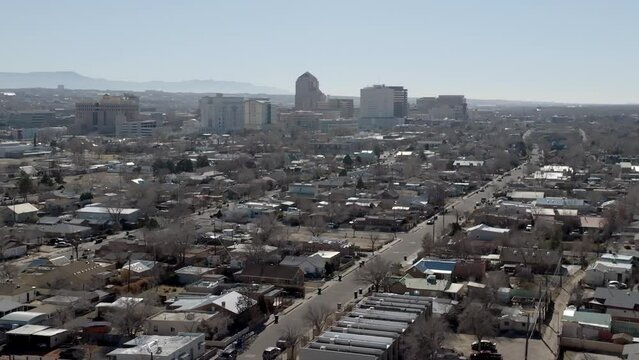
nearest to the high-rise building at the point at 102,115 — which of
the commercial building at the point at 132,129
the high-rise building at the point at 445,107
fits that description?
the commercial building at the point at 132,129

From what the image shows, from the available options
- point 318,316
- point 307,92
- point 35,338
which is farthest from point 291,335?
point 307,92

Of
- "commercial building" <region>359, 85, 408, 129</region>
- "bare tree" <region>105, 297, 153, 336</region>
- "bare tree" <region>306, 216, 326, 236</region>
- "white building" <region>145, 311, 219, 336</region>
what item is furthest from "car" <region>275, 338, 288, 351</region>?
"commercial building" <region>359, 85, 408, 129</region>

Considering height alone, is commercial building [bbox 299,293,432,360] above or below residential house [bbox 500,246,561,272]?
above

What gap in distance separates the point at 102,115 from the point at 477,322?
132 ft

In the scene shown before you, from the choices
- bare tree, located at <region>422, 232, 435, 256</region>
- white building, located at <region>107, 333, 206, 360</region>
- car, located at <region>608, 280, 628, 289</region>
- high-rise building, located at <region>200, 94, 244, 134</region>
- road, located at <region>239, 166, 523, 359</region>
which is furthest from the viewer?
high-rise building, located at <region>200, 94, 244, 134</region>

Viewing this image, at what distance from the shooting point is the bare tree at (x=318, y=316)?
920cm

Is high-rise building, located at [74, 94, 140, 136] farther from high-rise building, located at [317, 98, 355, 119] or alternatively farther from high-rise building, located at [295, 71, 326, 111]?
high-rise building, located at [295, 71, 326, 111]

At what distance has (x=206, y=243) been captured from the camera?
14.6 metres

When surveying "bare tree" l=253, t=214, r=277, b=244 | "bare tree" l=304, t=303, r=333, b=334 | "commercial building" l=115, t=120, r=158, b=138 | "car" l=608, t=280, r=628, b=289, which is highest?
"commercial building" l=115, t=120, r=158, b=138

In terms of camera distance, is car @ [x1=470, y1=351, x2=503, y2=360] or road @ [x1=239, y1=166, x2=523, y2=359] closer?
car @ [x1=470, y1=351, x2=503, y2=360]

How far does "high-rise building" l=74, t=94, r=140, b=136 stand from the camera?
45.1 metres

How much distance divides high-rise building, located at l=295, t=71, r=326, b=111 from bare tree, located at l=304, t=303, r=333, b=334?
53.2 m

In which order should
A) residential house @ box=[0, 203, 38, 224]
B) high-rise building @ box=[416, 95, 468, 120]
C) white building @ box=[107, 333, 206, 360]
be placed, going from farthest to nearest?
high-rise building @ box=[416, 95, 468, 120] → residential house @ box=[0, 203, 38, 224] → white building @ box=[107, 333, 206, 360]

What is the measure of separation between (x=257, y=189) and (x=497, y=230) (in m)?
7.99
